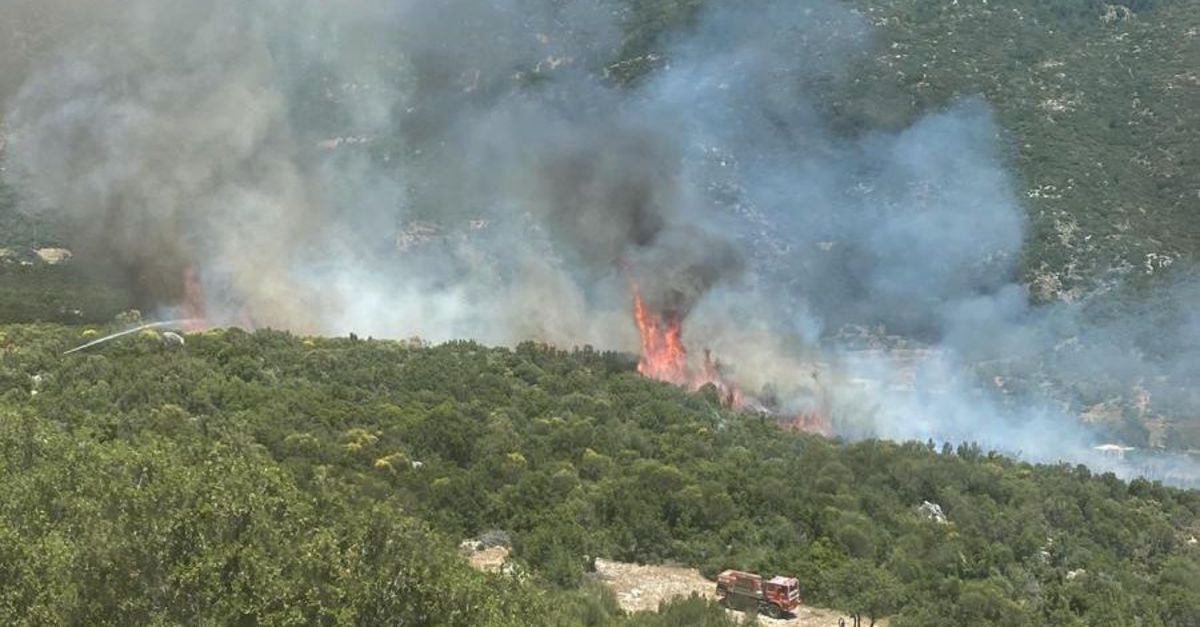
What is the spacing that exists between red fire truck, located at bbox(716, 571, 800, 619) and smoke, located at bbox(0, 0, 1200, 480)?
34.8 metres

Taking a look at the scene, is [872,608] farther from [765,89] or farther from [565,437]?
[765,89]

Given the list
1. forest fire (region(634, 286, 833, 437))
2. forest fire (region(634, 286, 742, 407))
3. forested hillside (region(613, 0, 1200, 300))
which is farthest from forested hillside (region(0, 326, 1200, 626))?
forested hillside (region(613, 0, 1200, 300))

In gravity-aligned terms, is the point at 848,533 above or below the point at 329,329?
below

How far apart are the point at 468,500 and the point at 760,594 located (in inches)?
488

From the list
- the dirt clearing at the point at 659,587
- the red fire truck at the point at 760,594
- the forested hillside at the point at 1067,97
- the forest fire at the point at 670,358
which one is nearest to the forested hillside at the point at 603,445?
the forested hillside at the point at 1067,97

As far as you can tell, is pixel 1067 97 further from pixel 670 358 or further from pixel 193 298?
pixel 193 298

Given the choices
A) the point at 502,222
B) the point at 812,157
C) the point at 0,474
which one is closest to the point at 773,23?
the point at 812,157

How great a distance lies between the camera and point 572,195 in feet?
311

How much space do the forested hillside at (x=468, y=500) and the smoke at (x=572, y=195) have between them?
17.1 m

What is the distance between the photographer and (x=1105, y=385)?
75438mm

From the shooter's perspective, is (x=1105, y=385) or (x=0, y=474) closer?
(x=0, y=474)

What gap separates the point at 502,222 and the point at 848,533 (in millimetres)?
57866

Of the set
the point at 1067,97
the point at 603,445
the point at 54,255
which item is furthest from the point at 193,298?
the point at 1067,97

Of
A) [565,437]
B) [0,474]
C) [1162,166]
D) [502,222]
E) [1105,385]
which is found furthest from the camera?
[502,222]
